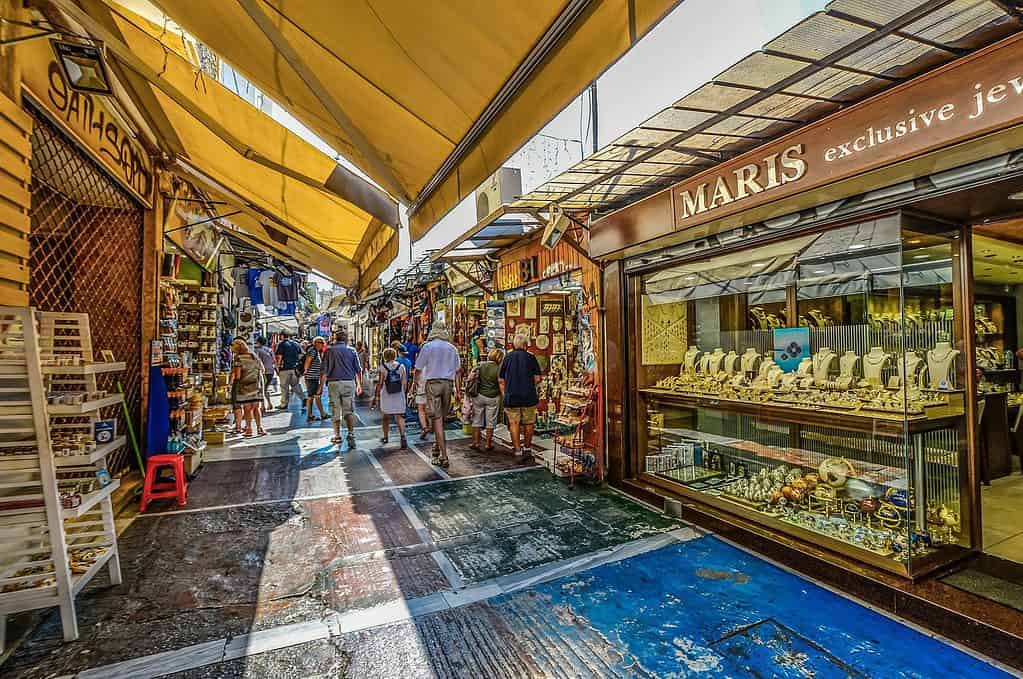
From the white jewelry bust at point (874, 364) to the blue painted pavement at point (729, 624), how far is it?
1.63 metres

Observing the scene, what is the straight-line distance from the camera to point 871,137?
286cm

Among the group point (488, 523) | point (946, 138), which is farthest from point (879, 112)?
point (488, 523)

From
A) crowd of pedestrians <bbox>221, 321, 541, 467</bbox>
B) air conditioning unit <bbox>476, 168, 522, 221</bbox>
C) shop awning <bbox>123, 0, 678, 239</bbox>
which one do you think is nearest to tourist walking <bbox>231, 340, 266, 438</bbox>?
crowd of pedestrians <bbox>221, 321, 541, 467</bbox>

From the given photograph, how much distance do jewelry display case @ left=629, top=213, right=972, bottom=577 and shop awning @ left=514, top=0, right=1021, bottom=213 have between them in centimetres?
95

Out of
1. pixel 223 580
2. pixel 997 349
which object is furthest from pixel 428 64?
pixel 997 349

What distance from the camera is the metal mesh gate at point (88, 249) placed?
4003mm

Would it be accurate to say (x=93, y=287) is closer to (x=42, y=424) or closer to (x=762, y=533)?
(x=42, y=424)

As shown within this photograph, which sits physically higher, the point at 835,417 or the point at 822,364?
the point at 822,364

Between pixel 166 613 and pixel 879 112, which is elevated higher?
pixel 879 112

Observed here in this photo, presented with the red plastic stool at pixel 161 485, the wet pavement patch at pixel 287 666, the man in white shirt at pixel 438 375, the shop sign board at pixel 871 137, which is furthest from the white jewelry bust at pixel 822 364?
the red plastic stool at pixel 161 485

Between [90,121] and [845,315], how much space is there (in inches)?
252

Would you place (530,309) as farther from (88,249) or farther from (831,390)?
(88,249)

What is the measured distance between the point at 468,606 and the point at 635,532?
1.90 meters

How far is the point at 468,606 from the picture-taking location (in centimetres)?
318
